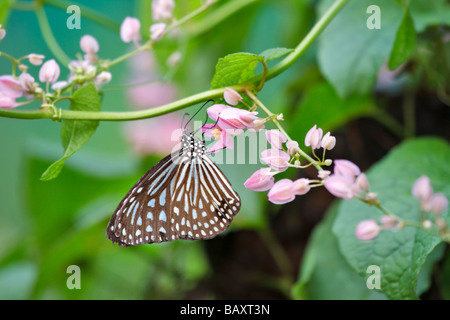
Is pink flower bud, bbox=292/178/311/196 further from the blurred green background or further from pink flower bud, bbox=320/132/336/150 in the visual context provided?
the blurred green background

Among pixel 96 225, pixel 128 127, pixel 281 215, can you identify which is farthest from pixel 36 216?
pixel 281 215

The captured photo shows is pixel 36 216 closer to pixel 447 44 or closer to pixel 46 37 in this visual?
pixel 46 37

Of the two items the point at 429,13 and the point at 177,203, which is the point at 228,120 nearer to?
the point at 177,203

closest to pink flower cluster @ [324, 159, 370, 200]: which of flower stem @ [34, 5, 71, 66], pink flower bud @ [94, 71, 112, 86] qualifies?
pink flower bud @ [94, 71, 112, 86]

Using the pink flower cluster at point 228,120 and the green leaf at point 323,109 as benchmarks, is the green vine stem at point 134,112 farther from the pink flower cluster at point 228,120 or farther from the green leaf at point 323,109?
the green leaf at point 323,109
